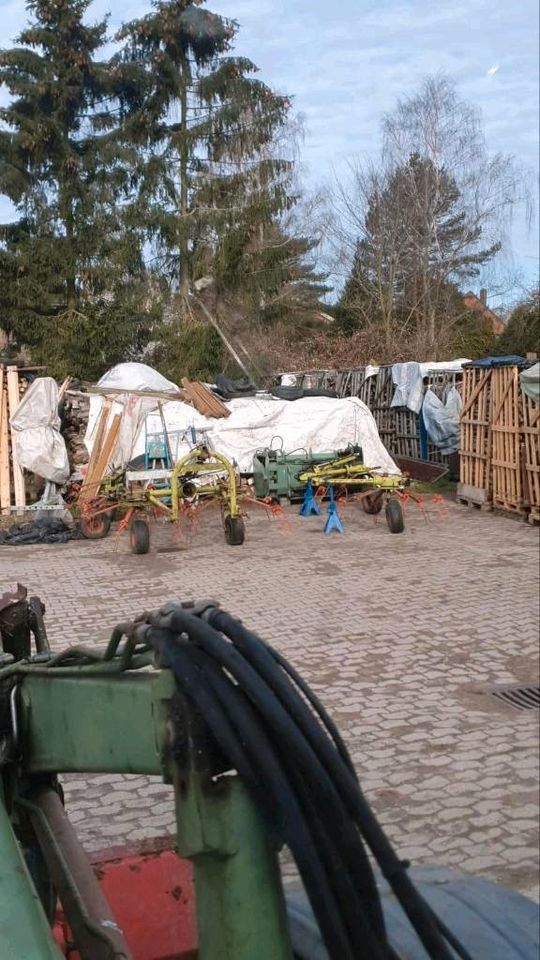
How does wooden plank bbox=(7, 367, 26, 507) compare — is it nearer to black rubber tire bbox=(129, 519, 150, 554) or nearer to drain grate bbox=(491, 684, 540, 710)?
black rubber tire bbox=(129, 519, 150, 554)

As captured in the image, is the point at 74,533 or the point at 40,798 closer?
the point at 40,798

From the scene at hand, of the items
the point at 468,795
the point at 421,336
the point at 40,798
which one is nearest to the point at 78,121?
the point at 468,795

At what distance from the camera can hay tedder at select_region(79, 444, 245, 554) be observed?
34.3 feet

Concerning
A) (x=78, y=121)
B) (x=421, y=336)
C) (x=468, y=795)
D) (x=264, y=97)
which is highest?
(x=264, y=97)

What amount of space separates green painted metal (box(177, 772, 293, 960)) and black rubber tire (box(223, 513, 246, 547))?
30.7 feet

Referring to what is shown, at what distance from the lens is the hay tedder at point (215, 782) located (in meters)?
1.14

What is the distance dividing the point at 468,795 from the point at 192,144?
16379 mm

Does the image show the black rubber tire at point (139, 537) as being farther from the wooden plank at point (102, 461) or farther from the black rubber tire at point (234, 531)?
the wooden plank at point (102, 461)

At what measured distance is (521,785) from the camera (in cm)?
434

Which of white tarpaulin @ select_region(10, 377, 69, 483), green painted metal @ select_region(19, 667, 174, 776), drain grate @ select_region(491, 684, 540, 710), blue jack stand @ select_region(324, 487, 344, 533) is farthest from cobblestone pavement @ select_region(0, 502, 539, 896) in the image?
green painted metal @ select_region(19, 667, 174, 776)

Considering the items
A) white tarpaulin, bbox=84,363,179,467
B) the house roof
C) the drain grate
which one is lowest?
the drain grate

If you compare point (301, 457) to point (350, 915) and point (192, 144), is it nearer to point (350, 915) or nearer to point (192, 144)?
point (192, 144)

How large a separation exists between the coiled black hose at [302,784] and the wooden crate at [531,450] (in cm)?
1091

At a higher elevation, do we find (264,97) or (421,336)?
(264,97)
